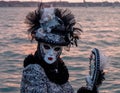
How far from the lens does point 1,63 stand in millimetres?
12969

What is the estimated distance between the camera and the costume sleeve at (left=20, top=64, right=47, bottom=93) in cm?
344

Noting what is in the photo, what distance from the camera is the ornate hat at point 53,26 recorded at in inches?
143

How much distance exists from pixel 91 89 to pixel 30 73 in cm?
57

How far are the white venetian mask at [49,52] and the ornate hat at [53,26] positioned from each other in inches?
2.8

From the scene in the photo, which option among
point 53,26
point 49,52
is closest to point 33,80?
point 49,52

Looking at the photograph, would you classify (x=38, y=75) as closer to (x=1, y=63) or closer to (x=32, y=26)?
(x=32, y=26)

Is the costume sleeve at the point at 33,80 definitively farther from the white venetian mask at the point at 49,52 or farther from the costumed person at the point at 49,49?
the white venetian mask at the point at 49,52

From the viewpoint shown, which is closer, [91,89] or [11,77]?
[91,89]

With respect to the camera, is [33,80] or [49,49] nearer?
[33,80]

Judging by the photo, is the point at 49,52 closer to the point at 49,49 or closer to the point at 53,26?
the point at 49,49

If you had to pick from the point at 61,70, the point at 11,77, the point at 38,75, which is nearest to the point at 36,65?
the point at 38,75

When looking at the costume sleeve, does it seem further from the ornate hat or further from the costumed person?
the ornate hat

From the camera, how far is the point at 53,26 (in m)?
3.64

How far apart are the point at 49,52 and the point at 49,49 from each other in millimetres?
27
